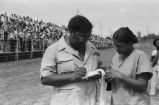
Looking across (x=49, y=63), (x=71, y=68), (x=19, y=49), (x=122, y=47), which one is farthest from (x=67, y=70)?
(x=19, y=49)

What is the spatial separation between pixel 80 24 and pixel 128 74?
577 mm

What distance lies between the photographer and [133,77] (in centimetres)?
308

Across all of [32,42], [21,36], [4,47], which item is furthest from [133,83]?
[32,42]

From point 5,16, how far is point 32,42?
3.70m

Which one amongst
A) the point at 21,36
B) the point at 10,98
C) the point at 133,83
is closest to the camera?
the point at 133,83

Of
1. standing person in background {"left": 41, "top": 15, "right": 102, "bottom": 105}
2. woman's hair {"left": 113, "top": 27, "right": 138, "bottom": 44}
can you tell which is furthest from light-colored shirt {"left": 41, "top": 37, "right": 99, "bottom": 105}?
woman's hair {"left": 113, "top": 27, "right": 138, "bottom": 44}

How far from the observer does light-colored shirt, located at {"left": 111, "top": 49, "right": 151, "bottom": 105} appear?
3.07m

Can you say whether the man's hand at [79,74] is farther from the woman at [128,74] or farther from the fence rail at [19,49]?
the fence rail at [19,49]

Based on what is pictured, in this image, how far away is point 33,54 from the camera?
89.4 ft

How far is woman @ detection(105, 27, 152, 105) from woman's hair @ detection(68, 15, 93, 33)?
0.26 metres

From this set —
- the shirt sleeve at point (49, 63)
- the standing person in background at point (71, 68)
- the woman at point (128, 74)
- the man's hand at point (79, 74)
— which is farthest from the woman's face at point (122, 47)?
the shirt sleeve at point (49, 63)

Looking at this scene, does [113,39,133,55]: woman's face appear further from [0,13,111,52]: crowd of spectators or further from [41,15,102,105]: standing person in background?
[0,13,111,52]: crowd of spectators

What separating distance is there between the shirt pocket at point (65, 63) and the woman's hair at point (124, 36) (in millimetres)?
432

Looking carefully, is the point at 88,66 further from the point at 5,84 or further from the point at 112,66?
the point at 5,84
